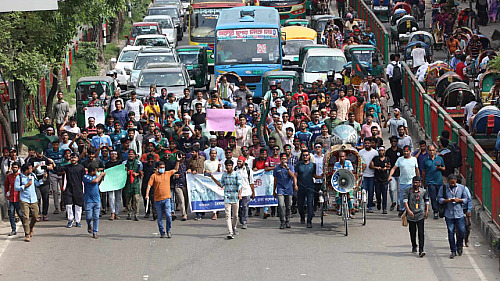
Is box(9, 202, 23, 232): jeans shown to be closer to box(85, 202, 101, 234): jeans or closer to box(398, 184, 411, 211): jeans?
box(85, 202, 101, 234): jeans

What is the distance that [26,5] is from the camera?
52.7ft

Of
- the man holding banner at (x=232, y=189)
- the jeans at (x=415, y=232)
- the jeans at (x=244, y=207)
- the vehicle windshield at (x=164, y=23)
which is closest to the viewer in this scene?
the jeans at (x=415, y=232)

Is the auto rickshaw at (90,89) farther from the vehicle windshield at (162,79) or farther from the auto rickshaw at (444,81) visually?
the auto rickshaw at (444,81)

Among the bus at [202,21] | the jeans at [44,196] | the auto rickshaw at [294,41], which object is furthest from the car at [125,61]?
the jeans at [44,196]

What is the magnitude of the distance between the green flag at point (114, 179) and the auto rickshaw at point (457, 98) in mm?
9941

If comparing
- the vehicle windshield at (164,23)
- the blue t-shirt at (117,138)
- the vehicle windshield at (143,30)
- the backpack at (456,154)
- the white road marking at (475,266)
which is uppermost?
the vehicle windshield at (164,23)

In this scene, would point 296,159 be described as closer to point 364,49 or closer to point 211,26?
point 364,49

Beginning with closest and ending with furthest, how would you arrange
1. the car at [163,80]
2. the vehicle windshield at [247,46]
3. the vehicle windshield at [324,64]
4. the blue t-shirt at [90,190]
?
the blue t-shirt at [90,190], the car at [163,80], the vehicle windshield at [324,64], the vehicle windshield at [247,46]

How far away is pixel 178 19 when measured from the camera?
5169 cm

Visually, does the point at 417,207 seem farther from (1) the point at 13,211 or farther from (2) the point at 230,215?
(1) the point at 13,211

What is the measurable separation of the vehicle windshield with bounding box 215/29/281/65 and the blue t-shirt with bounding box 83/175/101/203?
42.3ft

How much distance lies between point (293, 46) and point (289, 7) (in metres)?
12.6

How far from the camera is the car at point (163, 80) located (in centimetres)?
2798

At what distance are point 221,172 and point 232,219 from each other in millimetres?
1560
